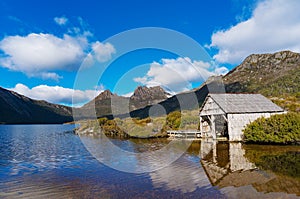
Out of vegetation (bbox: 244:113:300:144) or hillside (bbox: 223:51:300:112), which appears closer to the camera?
vegetation (bbox: 244:113:300:144)

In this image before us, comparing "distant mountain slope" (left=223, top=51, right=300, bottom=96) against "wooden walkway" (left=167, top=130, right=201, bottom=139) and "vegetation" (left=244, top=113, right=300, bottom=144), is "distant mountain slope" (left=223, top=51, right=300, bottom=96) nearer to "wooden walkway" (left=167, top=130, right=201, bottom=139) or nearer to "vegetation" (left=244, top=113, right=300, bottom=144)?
"wooden walkway" (left=167, top=130, right=201, bottom=139)

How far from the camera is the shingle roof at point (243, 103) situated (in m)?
25.5

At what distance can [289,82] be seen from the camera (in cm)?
10562

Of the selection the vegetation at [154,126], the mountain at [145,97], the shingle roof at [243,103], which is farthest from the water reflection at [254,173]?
the mountain at [145,97]

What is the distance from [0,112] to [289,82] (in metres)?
205

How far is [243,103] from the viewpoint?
2681 cm

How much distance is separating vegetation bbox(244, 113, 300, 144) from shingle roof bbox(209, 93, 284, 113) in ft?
7.68

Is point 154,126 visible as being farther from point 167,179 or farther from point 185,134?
Answer: point 167,179

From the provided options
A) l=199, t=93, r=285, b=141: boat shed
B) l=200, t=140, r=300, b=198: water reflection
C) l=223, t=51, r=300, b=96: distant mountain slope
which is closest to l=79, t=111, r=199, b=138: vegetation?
l=199, t=93, r=285, b=141: boat shed

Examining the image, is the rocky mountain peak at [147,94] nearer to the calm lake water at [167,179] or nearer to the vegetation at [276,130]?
the vegetation at [276,130]

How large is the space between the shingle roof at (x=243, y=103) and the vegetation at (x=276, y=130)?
7.68ft

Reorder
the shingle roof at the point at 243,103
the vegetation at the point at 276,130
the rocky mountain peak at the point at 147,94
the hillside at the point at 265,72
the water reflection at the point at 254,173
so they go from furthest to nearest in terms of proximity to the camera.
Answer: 1. the hillside at the point at 265,72
2. the rocky mountain peak at the point at 147,94
3. the shingle roof at the point at 243,103
4. the vegetation at the point at 276,130
5. the water reflection at the point at 254,173

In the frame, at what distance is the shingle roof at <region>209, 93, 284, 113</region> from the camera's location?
2545 cm

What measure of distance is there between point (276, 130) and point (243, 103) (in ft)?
18.4
